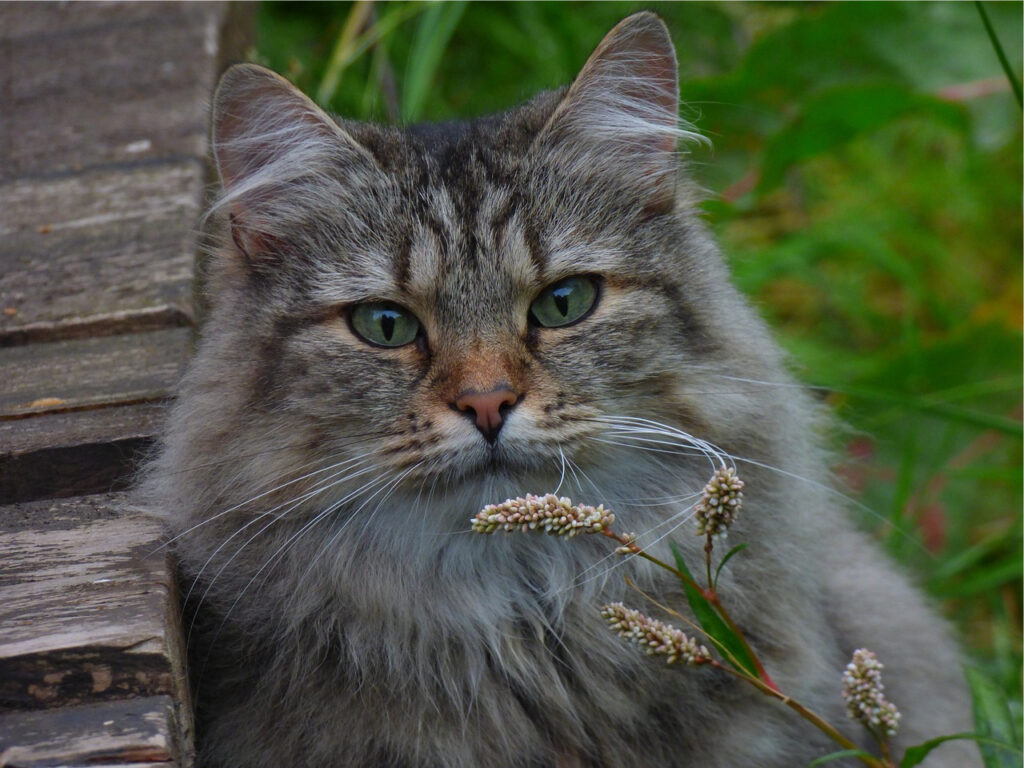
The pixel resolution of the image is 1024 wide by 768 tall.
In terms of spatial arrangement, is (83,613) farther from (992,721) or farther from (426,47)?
(426,47)

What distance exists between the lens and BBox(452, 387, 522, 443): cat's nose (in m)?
1.68

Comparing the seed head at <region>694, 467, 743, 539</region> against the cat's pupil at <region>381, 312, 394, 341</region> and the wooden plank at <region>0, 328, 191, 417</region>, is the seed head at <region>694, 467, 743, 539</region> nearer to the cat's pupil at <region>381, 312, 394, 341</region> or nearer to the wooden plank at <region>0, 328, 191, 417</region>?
the cat's pupil at <region>381, 312, 394, 341</region>

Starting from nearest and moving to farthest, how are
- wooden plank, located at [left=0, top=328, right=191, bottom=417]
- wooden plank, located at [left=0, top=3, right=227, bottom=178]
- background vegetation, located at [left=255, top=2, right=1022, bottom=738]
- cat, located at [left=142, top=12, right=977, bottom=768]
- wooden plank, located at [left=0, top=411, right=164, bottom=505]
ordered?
cat, located at [left=142, top=12, right=977, bottom=768] → wooden plank, located at [left=0, top=411, right=164, bottom=505] → wooden plank, located at [left=0, top=328, right=191, bottom=417] → wooden plank, located at [left=0, top=3, right=227, bottom=178] → background vegetation, located at [left=255, top=2, right=1022, bottom=738]

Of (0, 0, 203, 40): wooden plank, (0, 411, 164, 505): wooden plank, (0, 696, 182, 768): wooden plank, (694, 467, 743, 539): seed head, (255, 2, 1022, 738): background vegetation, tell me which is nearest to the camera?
(0, 696, 182, 768): wooden plank

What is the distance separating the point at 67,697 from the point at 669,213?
4.32ft

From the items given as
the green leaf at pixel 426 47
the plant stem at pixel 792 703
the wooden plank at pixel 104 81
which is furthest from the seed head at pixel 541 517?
the green leaf at pixel 426 47

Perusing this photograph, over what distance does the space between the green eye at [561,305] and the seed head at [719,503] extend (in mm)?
428

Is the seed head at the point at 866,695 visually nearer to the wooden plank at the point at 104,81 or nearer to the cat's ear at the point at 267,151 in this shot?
the cat's ear at the point at 267,151

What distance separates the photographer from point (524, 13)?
13.6ft

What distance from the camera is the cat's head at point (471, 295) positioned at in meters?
1.75

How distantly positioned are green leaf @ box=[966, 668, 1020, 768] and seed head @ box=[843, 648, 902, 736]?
0.28 meters

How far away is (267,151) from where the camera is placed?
2021 millimetres

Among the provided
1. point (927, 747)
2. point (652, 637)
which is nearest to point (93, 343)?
point (652, 637)

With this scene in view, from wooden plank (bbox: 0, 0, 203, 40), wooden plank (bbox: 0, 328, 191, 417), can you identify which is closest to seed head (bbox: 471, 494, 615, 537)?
wooden plank (bbox: 0, 328, 191, 417)
